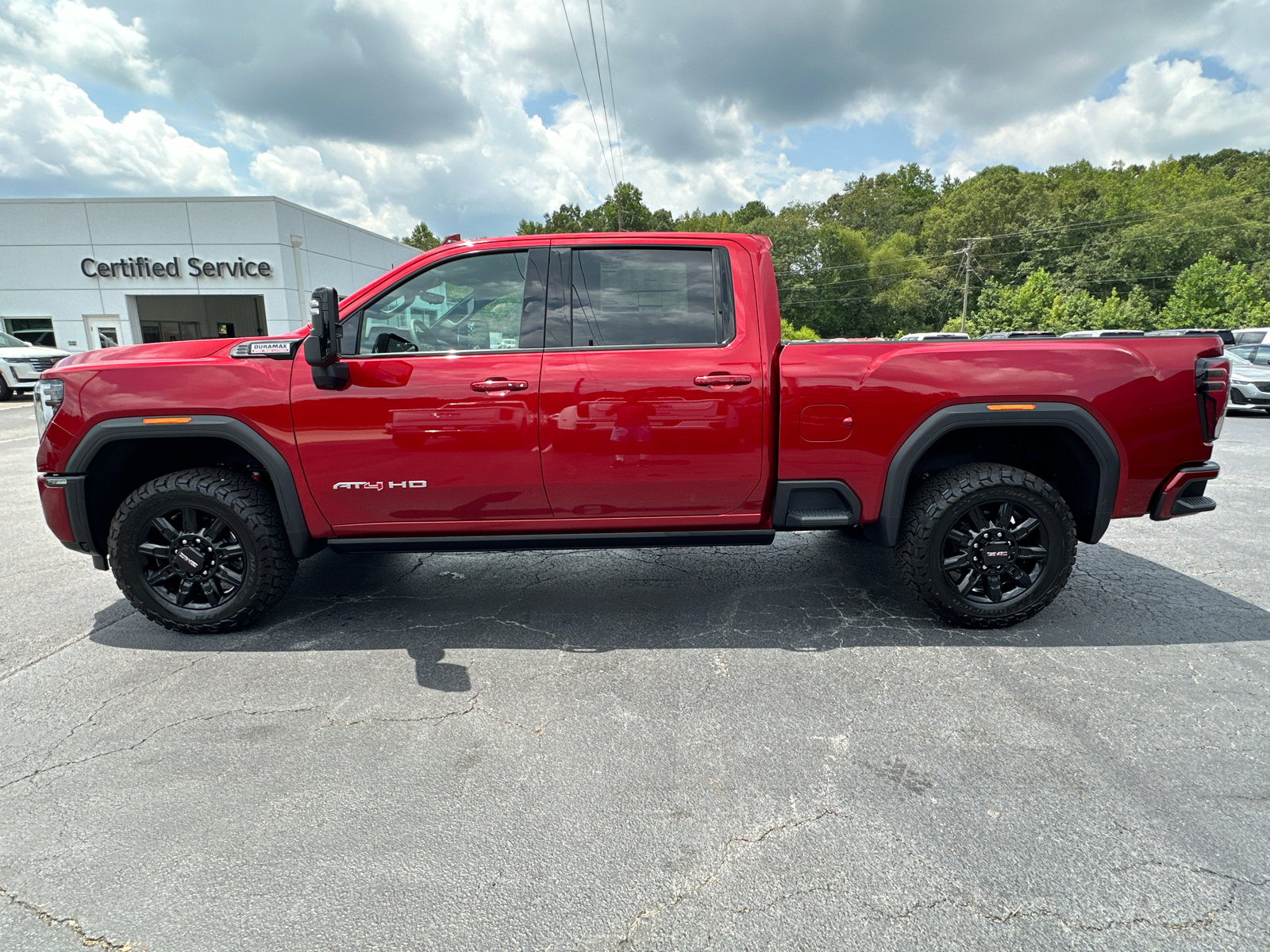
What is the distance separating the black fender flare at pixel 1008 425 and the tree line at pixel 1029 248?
46669 mm

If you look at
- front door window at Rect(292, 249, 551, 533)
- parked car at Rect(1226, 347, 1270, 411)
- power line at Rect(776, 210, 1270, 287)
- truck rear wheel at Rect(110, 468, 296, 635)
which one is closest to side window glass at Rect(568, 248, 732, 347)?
front door window at Rect(292, 249, 551, 533)

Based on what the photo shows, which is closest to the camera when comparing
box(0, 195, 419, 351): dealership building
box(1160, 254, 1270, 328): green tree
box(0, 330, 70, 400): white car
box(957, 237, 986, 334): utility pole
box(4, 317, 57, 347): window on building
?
box(0, 330, 70, 400): white car

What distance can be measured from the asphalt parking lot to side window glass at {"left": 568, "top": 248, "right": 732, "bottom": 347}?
156 centimetres

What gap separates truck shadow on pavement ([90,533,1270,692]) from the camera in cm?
351

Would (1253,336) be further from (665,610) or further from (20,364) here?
(20,364)

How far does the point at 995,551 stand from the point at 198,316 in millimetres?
33879

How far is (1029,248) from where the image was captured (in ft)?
207

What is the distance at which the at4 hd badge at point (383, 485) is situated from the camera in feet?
11.2

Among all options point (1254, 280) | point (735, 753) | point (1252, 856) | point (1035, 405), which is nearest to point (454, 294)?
point (735, 753)

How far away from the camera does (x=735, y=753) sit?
253 cm

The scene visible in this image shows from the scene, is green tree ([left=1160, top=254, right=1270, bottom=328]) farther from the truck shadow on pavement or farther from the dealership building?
the dealership building

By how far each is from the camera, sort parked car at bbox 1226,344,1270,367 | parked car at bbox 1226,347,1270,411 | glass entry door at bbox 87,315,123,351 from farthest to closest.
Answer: glass entry door at bbox 87,315,123,351 < parked car at bbox 1226,344,1270,367 < parked car at bbox 1226,347,1270,411

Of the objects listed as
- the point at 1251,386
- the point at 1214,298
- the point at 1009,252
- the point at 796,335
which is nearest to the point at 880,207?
the point at 1009,252

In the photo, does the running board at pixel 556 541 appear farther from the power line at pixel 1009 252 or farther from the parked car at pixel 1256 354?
the power line at pixel 1009 252
